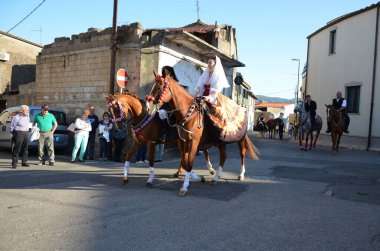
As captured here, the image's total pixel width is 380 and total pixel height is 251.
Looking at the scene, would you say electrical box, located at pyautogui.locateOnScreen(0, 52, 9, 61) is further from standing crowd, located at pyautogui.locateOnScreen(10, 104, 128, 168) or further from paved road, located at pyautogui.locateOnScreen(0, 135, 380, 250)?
paved road, located at pyautogui.locateOnScreen(0, 135, 380, 250)

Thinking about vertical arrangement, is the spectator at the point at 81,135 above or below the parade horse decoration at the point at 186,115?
below

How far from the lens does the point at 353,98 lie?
20125mm

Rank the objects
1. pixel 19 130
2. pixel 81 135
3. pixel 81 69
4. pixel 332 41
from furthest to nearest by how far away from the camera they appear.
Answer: pixel 332 41, pixel 81 69, pixel 81 135, pixel 19 130

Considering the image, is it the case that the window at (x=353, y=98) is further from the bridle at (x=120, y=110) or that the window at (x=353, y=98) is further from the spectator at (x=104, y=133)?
the bridle at (x=120, y=110)

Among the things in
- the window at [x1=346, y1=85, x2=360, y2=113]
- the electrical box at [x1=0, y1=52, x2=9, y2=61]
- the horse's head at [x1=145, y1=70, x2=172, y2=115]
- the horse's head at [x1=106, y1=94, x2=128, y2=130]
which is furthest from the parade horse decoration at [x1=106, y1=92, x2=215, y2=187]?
the electrical box at [x1=0, y1=52, x2=9, y2=61]

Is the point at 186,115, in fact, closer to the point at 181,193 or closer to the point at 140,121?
the point at 140,121

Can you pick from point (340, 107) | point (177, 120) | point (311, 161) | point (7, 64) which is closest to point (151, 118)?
point (177, 120)

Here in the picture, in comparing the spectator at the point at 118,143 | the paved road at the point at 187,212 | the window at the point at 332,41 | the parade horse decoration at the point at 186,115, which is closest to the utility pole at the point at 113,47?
the spectator at the point at 118,143

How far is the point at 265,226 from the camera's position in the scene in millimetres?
4832

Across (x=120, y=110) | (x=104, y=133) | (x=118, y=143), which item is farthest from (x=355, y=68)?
(x=120, y=110)

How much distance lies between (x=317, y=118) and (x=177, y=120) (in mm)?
12515

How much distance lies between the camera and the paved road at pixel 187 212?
13.8 feet

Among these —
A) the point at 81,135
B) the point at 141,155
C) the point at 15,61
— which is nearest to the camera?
the point at 81,135

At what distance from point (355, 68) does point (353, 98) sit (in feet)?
5.69
